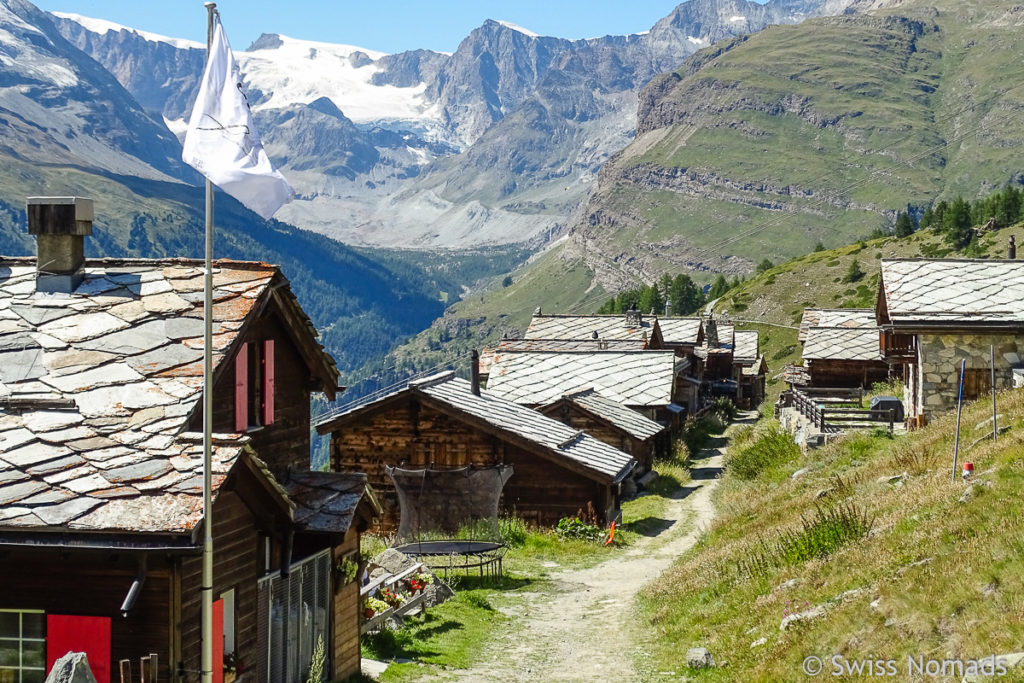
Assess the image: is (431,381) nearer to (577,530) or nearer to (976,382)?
(577,530)

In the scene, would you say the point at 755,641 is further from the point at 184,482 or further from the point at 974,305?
the point at 974,305

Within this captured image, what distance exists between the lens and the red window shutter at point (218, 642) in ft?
48.7

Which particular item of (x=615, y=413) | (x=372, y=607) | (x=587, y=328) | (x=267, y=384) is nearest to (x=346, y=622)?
(x=372, y=607)

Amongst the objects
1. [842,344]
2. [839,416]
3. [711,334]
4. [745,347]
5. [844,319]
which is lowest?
[839,416]

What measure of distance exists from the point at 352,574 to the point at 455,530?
44.6ft

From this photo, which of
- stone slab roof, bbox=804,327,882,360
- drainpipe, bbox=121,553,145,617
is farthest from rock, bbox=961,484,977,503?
stone slab roof, bbox=804,327,882,360

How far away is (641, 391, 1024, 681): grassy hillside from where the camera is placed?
45.2 ft

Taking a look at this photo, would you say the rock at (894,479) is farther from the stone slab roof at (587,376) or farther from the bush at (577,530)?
the stone slab roof at (587,376)

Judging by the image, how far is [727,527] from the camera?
30.9 metres

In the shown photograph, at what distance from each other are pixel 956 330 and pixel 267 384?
77.1ft

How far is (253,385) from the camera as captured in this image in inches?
710

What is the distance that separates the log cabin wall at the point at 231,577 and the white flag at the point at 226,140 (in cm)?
384

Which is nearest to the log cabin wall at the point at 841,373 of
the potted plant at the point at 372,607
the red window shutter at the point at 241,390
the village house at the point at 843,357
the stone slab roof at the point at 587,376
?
the village house at the point at 843,357

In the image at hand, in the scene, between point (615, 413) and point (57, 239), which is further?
point (615, 413)
